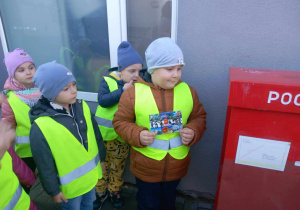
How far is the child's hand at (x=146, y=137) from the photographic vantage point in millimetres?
1624

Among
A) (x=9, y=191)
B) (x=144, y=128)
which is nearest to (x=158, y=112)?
(x=144, y=128)

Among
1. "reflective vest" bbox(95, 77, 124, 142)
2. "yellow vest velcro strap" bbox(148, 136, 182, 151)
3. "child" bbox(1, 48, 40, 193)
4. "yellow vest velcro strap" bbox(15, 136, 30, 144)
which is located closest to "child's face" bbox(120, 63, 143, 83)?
"reflective vest" bbox(95, 77, 124, 142)

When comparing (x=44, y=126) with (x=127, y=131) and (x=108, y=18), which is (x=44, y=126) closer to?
(x=127, y=131)

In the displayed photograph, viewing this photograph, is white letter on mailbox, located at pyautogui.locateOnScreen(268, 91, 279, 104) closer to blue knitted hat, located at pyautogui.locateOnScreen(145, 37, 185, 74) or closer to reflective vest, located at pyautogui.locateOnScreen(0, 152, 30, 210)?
blue knitted hat, located at pyautogui.locateOnScreen(145, 37, 185, 74)

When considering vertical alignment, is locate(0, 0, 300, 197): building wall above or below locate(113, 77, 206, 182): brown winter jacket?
above

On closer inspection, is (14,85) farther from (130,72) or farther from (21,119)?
(130,72)

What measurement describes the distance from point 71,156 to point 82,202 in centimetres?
60

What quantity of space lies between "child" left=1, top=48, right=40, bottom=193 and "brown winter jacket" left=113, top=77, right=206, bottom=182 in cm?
93

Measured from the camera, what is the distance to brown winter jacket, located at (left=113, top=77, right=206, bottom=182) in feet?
5.49

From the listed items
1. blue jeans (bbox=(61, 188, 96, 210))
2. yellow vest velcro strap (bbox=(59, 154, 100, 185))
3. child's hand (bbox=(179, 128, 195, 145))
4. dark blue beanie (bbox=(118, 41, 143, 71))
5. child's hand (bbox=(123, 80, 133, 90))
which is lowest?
blue jeans (bbox=(61, 188, 96, 210))

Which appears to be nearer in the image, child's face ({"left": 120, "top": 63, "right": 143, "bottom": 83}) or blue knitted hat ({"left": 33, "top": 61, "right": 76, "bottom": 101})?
blue knitted hat ({"left": 33, "top": 61, "right": 76, "bottom": 101})

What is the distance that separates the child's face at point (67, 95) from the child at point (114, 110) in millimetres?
417

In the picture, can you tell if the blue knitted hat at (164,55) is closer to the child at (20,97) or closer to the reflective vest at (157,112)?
the reflective vest at (157,112)

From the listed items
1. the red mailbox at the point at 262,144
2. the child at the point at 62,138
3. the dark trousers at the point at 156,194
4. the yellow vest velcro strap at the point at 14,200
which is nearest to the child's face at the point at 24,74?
the child at the point at 62,138
